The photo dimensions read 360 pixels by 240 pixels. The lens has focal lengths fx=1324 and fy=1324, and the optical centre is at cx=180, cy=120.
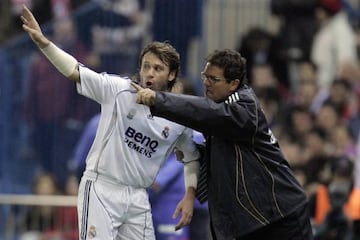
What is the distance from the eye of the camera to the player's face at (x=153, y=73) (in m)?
8.91

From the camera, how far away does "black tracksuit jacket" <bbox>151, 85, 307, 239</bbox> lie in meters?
8.68

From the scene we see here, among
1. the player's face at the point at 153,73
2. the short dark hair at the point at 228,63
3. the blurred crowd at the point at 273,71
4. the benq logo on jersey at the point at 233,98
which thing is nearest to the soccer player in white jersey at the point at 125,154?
the player's face at the point at 153,73

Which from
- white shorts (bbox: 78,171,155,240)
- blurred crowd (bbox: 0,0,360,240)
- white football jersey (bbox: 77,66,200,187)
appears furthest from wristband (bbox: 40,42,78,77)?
blurred crowd (bbox: 0,0,360,240)

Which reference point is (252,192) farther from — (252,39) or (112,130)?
(252,39)

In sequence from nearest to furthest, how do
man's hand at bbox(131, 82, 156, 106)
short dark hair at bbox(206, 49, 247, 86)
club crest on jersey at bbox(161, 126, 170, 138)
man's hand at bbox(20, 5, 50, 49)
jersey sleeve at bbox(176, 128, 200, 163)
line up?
1. man's hand at bbox(131, 82, 156, 106)
2. man's hand at bbox(20, 5, 50, 49)
3. short dark hair at bbox(206, 49, 247, 86)
4. club crest on jersey at bbox(161, 126, 170, 138)
5. jersey sleeve at bbox(176, 128, 200, 163)

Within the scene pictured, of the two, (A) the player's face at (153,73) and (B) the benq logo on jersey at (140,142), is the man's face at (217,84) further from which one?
(B) the benq logo on jersey at (140,142)

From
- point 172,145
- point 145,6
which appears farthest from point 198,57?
point 172,145

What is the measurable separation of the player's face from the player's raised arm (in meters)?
0.50

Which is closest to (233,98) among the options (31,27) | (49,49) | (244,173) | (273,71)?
(244,173)

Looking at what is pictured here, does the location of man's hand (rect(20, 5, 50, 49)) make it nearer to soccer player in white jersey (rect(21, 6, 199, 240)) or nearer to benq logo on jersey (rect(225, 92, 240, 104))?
soccer player in white jersey (rect(21, 6, 199, 240))

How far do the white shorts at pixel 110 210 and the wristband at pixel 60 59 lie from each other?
2.71 feet

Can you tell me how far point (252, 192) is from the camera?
28.8 ft

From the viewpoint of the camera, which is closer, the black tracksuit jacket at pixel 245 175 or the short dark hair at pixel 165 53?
the black tracksuit jacket at pixel 245 175

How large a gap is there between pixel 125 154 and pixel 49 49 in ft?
3.04
